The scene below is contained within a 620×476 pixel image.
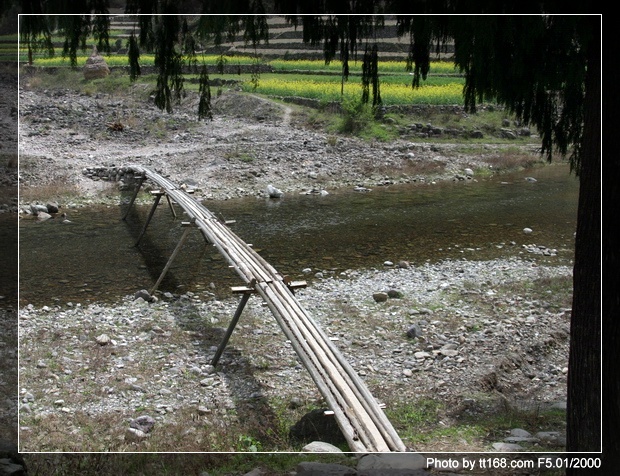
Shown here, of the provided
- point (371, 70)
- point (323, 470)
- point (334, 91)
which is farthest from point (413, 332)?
point (334, 91)

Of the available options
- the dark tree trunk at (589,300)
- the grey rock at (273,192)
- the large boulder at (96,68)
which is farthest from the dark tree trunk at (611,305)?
the large boulder at (96,68)

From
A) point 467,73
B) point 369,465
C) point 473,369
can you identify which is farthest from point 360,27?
point 473,369

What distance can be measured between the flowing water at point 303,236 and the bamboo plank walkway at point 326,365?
2485 millimetres

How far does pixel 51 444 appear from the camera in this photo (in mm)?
3975

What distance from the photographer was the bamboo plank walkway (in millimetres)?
2865

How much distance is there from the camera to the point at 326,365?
3.46 metres

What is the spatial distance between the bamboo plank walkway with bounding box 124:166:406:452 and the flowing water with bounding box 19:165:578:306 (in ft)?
8.15

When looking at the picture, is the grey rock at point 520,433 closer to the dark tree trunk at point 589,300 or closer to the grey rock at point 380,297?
the dark tree trunk at point 589,300

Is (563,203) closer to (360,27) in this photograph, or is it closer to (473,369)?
(473,369)

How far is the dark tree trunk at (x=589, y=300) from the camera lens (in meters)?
2.84

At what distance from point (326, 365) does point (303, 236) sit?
6598 mm

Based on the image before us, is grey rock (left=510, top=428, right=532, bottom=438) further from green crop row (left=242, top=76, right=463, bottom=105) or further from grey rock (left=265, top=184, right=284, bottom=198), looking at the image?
green crop row (left=242, top=76, right=463, bottom=105)

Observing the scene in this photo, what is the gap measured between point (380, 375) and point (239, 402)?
1.19 metres

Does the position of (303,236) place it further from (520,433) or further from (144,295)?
(520,433)
